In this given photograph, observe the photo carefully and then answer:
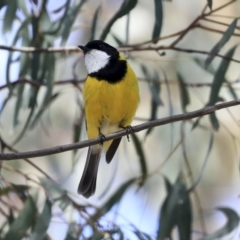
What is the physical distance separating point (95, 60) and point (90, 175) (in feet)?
1.44

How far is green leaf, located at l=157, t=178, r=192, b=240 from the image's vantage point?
2162mm

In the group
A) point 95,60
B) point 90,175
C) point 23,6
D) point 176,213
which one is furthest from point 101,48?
point 176,213

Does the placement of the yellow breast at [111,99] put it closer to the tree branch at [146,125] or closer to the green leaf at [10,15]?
the green leaf at [10,15]

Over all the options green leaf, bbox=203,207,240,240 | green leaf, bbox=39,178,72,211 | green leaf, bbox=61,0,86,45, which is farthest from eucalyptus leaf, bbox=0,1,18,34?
green leaf, bbox=203,207,240,240

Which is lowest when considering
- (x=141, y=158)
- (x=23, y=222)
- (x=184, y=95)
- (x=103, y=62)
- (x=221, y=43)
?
(x=23, y=222)

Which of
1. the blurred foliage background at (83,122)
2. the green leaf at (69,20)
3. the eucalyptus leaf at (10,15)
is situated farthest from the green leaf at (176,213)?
the eucalyptus leaf at (10,15)

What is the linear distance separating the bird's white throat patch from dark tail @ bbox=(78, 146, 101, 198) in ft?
1.28

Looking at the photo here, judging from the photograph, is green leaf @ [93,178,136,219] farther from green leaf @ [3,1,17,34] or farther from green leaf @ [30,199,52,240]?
green leaf @ [3,1,17,34]

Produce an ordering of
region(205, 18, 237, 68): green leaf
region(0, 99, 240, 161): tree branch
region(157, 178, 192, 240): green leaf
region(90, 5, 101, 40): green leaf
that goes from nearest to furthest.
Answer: region(0, 99, 240, 161): tree branch, region(205, 18, 237, 68): green leaf, region(157, 178, 192, 240): green leaf, region(90, 5, 101, 40): green leaf

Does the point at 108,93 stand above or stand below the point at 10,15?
below

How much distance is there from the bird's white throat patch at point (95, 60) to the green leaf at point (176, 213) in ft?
1.65

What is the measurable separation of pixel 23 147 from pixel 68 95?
40 centimetres

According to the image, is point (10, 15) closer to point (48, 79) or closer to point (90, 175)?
point (48, 79)

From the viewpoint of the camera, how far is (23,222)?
2.14 m
